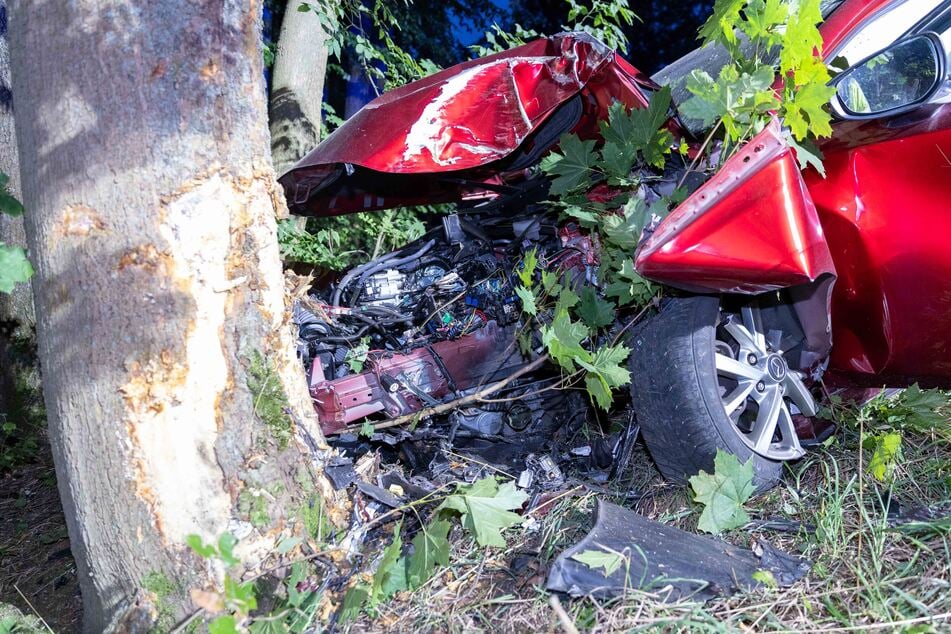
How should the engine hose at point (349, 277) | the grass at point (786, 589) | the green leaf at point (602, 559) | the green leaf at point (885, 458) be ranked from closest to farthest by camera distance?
the grass at point (786, 589) < the green leaf at point (602, 559) < the green leaf at point (885, 458) < the engine hose at point (349, 277)

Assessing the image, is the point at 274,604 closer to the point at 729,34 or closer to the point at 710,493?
the point at 710,493

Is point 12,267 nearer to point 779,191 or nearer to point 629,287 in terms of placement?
point 629,287

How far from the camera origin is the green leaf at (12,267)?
66.3 inches

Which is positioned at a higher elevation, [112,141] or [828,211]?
[112,141]

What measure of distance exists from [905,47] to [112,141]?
2.51 meters

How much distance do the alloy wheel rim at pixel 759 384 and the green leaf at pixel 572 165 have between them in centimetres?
79

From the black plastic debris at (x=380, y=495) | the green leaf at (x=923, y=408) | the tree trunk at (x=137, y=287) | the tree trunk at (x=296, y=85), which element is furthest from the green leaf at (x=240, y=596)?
the tree trunk at (x=296, y=85)

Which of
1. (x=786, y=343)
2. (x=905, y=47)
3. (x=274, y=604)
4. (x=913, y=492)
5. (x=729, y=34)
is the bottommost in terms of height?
(x=913, y=492)

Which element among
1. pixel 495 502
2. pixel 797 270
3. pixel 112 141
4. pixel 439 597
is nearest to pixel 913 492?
pixel 797 270

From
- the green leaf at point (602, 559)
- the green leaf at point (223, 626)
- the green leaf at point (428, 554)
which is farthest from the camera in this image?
the green leaf at point (428, 554)

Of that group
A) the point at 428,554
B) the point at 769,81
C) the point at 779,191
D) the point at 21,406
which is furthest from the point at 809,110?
the point at 21,406

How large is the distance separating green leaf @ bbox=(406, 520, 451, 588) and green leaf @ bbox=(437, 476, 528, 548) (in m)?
0.11

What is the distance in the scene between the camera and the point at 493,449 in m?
2.82

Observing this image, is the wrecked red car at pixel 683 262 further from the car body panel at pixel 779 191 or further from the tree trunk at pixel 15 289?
the tree trunk at pixel 15 289
